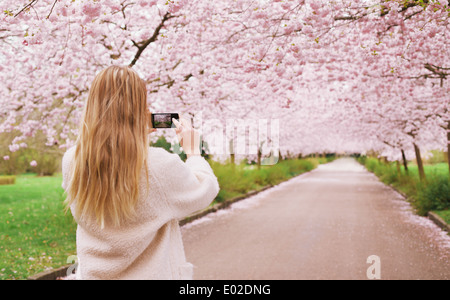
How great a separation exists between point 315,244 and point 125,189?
7.09 meters

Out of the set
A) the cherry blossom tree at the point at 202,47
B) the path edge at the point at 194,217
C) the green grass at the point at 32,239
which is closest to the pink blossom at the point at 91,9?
the cherry blossom tree at the point at 202,47

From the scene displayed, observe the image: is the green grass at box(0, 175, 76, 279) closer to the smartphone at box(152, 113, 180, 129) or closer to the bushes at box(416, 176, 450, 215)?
the smartphone at box(152, 113, 180, 129)

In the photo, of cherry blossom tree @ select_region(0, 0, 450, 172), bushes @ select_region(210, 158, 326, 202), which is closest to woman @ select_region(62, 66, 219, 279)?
cherry blossom tree @ select_region(0, 0, 450, 172)

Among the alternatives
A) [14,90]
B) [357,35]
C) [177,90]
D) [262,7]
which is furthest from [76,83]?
[357,35]

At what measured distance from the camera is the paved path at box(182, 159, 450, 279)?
243 inches

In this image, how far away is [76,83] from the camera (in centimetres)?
867

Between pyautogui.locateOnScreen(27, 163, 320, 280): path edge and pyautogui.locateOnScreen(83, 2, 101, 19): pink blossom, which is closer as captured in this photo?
pyautogui.locateOnScreen(83, 2, 101, 19): pink blossom

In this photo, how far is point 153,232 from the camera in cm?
164

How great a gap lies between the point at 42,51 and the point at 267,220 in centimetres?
701

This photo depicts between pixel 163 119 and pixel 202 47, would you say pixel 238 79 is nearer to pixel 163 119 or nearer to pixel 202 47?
pixel 202 47

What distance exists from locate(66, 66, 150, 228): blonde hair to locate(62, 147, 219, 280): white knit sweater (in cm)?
6

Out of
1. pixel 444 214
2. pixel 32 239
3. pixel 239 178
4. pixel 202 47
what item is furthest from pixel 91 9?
pixel 239 178

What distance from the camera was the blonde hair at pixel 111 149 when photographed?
156 centimetres

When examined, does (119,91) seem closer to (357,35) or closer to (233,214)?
(357,35)
